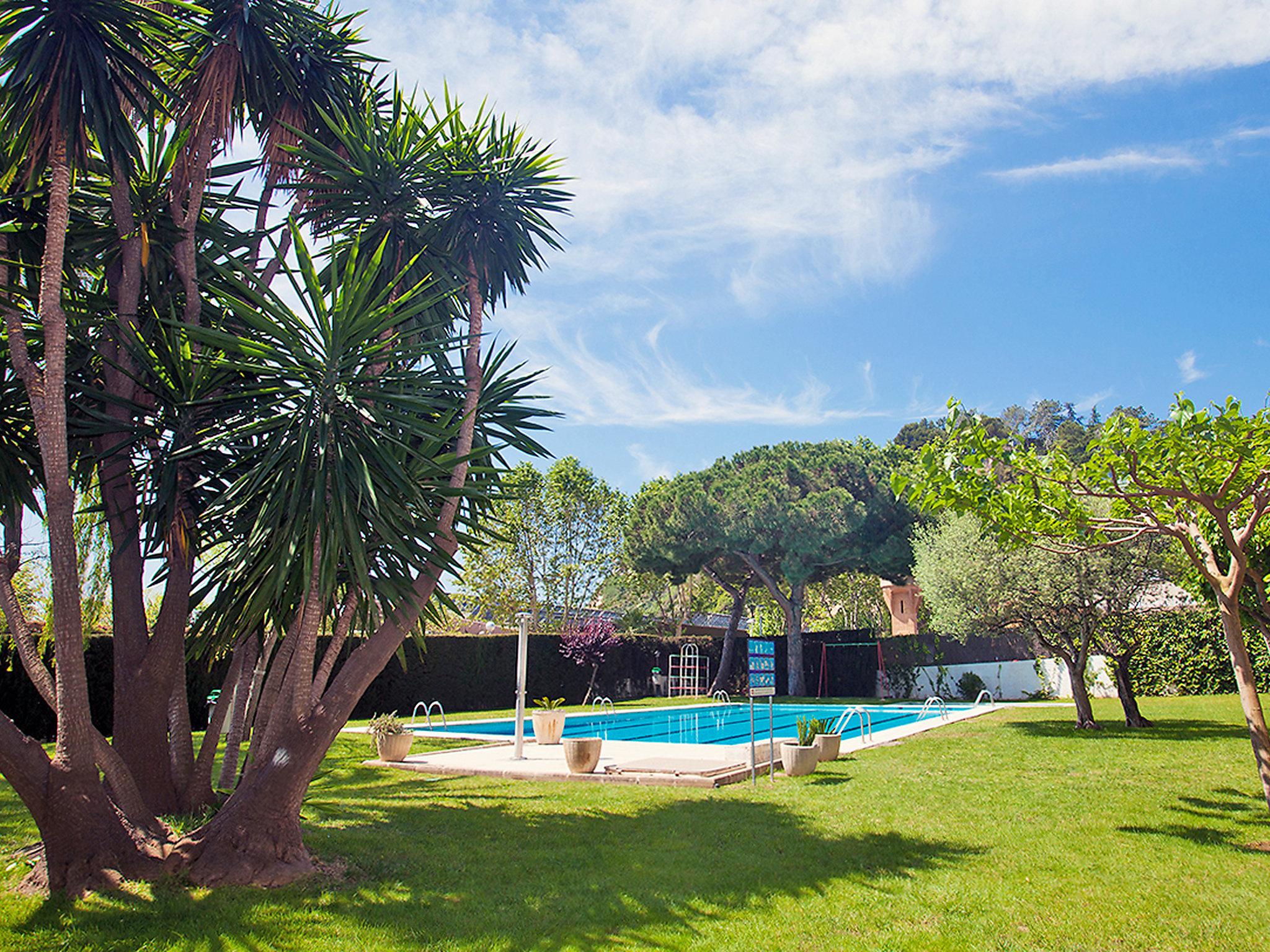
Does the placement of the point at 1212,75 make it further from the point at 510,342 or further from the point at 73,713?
the point at 73,713

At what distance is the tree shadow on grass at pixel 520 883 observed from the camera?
15.5ft

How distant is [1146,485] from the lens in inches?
283

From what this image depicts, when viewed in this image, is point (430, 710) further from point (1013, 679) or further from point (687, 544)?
point (1013, 679)

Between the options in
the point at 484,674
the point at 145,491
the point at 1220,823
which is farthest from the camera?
the point at 484,674

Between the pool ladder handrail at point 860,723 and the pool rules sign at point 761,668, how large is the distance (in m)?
2.86

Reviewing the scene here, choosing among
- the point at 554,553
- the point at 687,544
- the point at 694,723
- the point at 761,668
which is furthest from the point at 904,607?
the point at 761,668

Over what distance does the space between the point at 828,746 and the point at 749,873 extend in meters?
6.27

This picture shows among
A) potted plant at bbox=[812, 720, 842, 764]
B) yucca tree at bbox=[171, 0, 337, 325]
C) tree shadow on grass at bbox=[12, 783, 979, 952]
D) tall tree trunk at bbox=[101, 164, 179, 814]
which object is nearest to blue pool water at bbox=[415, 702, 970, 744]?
potted plant at bbox=[812, 720, 842, 764]

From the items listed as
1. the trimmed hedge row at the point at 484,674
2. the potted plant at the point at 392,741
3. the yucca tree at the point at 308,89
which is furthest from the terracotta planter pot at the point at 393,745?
the yucca tree at the point at 308,89

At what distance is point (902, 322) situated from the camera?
880 inches

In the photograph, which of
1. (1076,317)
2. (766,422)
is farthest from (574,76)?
(766,422)

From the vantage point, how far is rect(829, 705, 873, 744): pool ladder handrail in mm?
14656

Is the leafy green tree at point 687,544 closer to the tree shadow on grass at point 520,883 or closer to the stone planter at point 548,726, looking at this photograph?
the stone planter at point 548,726

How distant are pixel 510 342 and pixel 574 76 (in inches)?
154
